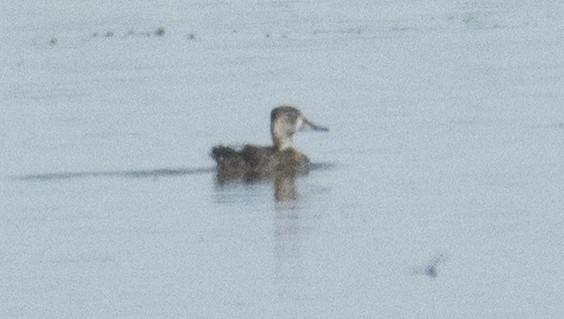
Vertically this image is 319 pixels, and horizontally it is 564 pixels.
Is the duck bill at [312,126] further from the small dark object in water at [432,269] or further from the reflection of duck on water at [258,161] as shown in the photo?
the small dark object in water at [432,269]

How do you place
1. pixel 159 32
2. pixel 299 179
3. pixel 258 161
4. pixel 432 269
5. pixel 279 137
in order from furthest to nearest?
pixel 159 32 → pixel 279 137 → pixel 258 161 → pixel 299 179 → pixel 432 269

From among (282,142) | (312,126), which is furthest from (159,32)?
(282,142)

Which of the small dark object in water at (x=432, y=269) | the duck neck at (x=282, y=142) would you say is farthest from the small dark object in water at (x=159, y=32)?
the small dark object in water at (x=432, y=269)

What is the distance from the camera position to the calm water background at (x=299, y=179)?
1570 centimetres

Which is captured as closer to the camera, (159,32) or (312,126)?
(312,126)

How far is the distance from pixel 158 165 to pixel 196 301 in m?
6.50

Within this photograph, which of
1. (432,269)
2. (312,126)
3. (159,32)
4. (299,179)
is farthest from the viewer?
(159,32)

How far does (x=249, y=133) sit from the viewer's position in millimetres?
24281

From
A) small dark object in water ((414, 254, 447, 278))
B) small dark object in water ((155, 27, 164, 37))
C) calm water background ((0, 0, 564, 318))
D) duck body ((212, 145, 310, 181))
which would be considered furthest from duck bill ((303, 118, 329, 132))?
small dark object in water ((155, 27, 164, 37))

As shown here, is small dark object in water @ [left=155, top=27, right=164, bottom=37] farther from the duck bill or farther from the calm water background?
the duck bill

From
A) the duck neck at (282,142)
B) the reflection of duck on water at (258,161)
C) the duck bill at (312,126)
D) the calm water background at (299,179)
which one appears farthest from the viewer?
the duck bill at (312,126)

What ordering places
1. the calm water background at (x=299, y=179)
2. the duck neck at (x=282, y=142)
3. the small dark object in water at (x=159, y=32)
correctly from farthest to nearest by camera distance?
1. the small dark object in water at (x=159, y=32)
2. the duck neck at (x=282, y=142)
3. the calm water background at (x=299, y=179)

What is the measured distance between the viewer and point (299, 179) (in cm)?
2098

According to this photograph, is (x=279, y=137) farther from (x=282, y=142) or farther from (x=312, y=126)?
(x=312, y=126)
